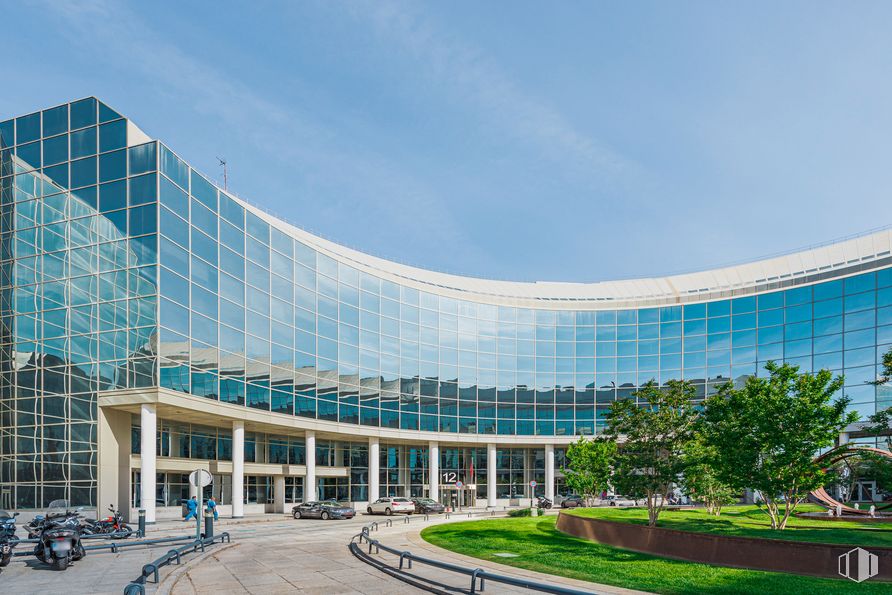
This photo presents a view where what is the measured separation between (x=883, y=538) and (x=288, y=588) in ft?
58.2

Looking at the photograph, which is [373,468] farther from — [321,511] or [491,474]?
[491,474]

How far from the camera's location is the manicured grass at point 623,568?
1705cm

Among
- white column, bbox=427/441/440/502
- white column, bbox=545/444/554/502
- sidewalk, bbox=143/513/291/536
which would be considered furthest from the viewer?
white column, bbox=545/444/554/502

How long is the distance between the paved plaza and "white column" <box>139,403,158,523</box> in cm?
1018

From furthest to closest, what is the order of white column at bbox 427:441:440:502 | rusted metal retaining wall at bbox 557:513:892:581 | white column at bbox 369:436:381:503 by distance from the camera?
white column at bbox 427:441:440:502 < white column at bbox 369:436:381:503 < rusted metal retaining wall at bbox 557:513:892:581

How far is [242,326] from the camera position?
1811 inches

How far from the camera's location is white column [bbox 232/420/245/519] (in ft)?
150

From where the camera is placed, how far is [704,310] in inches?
2901

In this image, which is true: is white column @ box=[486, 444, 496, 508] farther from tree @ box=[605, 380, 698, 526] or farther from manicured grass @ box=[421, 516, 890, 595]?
manicured grass @ box=[421, 516, 890, 595]

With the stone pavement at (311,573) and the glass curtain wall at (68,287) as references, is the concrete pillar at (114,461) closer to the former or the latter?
the glass curtain wall at (68,287)

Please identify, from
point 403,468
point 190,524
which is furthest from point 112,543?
point 403,468

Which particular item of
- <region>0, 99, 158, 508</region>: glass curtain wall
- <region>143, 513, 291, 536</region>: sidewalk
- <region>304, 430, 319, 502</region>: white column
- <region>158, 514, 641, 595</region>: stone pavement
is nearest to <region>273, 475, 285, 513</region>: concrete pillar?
<region>304, 430, 319, 502</region>: white column

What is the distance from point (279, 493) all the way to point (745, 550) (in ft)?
133

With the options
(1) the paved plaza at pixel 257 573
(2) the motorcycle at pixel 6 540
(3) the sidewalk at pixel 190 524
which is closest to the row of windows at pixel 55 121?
Result: (3) the sidewalk at pixel 190 524
